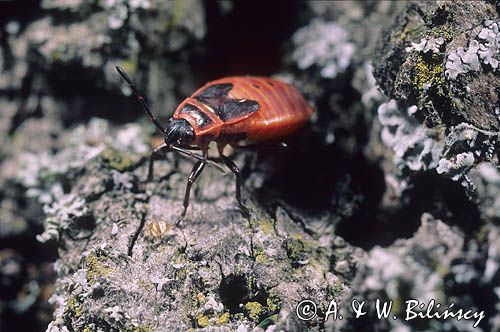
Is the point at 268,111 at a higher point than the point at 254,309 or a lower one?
higher

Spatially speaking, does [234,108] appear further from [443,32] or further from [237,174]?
[443,32]

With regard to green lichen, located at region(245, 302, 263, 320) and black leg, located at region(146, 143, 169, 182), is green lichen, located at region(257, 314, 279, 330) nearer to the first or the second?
green lichen, located at region(245, 302, 263, 320)

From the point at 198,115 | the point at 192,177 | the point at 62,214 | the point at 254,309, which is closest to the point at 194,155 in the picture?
the point at 192,177

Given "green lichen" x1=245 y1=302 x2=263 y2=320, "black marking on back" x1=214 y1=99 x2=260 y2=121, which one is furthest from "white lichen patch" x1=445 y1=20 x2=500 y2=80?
"green lichen" x1=245 y1=302 x2=263 y2=320

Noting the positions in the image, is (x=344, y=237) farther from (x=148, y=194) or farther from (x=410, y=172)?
(x=148, y=194)

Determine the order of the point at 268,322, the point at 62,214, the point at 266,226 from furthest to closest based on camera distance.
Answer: the point at 62,214
the point at 266,226
the point at 268,322

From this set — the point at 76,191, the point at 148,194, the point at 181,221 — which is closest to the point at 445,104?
the point at 181,221

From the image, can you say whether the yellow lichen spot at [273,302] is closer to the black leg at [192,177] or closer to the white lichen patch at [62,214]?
the black leg at [192,177]
